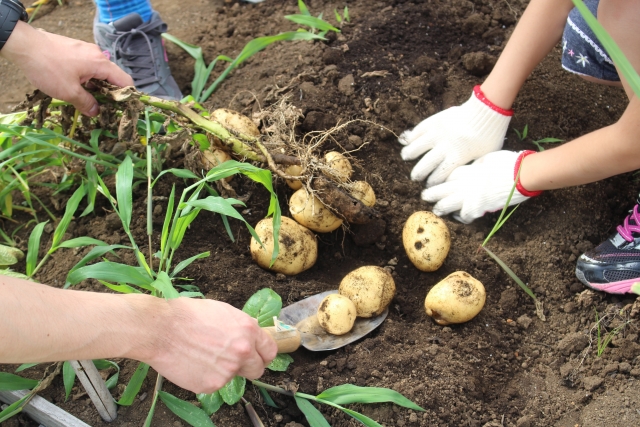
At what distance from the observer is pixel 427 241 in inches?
73.1

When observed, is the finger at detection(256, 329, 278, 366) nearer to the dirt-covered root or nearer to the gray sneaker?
the dirt-covered root

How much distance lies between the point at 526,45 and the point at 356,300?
3.82ft

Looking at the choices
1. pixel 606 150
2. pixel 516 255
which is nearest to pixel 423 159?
pixel 516 255

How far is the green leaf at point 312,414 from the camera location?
1.48 metres

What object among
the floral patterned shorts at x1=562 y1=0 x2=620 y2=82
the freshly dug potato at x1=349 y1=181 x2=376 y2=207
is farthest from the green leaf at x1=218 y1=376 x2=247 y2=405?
the floral patterned shorts at x1=562 y1=0 x2=620 y2=82

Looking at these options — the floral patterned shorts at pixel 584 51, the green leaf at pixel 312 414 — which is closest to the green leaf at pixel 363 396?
the green leaf at pixel 312 414

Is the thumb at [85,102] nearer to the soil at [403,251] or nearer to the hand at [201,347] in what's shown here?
the soil at [403,251]

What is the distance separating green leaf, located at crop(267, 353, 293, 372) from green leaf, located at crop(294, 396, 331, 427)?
110mm

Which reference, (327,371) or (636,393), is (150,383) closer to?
(327,371)

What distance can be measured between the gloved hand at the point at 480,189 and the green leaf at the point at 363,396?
34.1 inches

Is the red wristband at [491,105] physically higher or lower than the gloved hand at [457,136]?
higher

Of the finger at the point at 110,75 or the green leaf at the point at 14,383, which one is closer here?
the green leaf at the point at 14,383

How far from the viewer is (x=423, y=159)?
7.30 ft

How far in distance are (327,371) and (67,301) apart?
795mm
